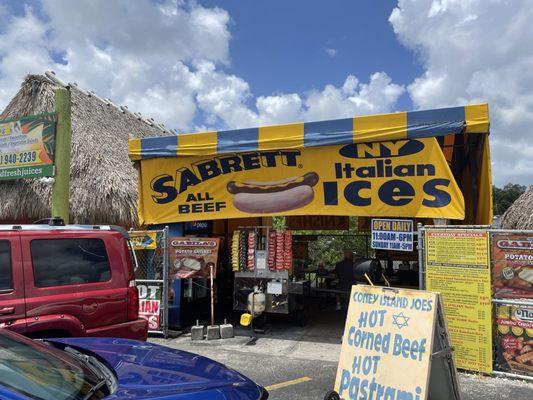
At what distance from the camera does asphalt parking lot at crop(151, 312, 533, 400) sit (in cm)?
554

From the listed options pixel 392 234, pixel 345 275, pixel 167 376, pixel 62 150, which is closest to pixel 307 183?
pixel 392 234

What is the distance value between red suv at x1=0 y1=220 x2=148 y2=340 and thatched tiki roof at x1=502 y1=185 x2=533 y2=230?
993cm

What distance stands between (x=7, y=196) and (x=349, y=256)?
8.31 meters

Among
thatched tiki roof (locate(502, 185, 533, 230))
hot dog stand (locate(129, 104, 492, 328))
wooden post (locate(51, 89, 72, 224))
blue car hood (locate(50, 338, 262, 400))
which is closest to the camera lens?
blue car hood (locate(50, 338, 262, 400))

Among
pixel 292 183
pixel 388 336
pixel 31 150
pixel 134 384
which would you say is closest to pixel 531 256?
pixel 388 336

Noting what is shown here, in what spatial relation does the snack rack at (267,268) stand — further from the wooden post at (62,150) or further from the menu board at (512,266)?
the menu board at (512,266)

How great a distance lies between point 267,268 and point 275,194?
4.60ft

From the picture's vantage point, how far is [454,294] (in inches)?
250

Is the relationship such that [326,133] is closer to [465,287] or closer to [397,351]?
[465,287]

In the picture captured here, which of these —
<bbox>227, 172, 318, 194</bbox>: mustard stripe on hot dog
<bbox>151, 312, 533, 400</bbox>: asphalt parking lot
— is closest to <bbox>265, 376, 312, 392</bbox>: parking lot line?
<bbox>151, 312, 533, 400</bbox>: asphalt parking lot

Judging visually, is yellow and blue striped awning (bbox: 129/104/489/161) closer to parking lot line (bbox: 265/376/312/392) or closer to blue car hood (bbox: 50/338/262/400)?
parking lot line (bbox: 265/376/312/392)

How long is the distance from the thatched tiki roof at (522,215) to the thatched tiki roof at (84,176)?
383 inches

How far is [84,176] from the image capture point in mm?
10758

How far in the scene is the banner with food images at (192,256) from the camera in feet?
28.9
